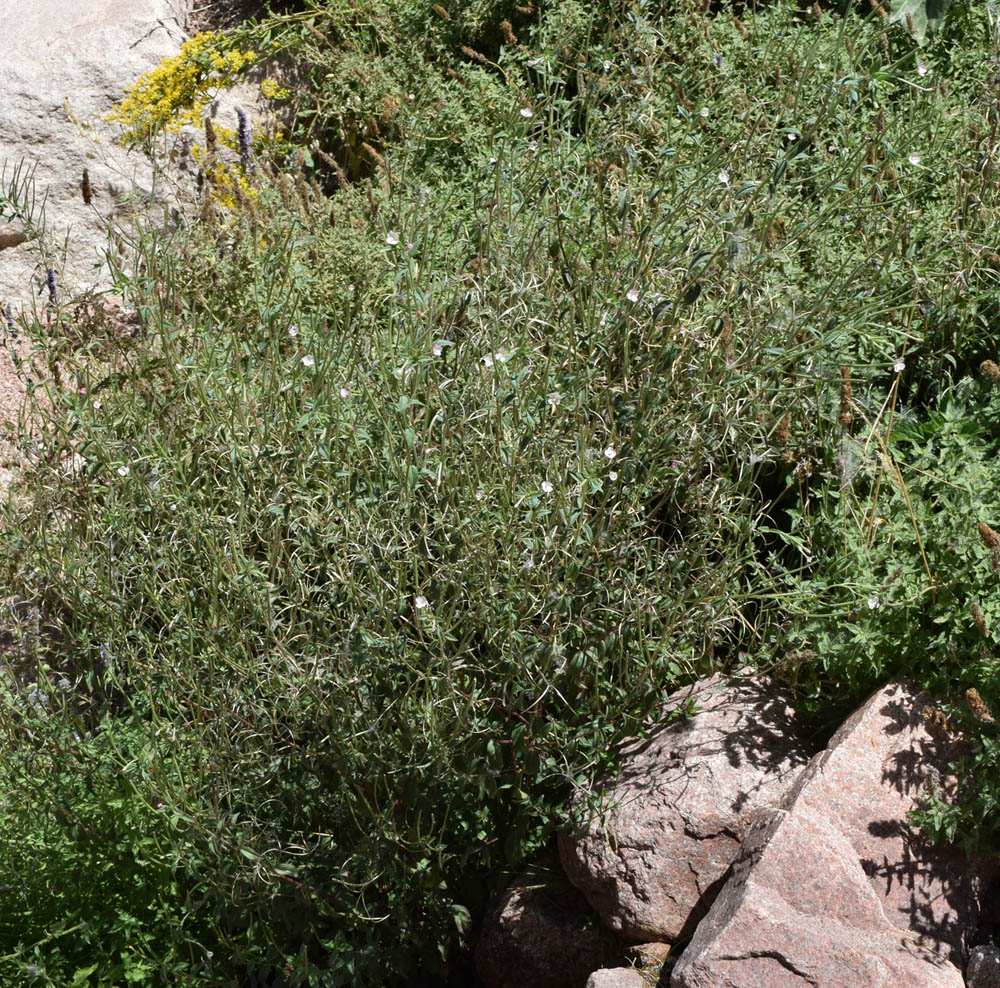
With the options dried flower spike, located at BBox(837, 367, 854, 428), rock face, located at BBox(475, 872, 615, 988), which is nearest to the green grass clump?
dried flower spike, located at BBox(837, 367, 854, 428)

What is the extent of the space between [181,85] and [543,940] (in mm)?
4461

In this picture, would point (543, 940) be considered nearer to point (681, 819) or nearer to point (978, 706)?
point (681, 819)

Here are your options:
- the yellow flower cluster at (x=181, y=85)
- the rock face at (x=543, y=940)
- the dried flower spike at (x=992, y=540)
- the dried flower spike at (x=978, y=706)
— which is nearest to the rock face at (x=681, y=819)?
the rock face at (x=543, y=940)

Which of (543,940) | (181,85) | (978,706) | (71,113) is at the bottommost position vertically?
(543,940)

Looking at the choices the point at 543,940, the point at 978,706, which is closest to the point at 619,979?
the point at 543,940

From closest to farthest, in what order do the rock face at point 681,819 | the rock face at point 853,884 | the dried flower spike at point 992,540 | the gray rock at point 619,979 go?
the rock face at point 853,884 → the dried flower spike at point 992,540 → the gray rock at point 619,979 → the rock face at point 681,819

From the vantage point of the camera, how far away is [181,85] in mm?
5656

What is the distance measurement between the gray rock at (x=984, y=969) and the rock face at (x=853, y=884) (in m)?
0.04

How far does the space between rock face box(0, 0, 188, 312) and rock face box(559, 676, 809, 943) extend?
3.80 metres

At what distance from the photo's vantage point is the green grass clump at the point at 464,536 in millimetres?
2740

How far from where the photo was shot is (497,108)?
469cm

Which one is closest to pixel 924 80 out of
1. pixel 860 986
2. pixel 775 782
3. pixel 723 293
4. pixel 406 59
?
pixel 723 293

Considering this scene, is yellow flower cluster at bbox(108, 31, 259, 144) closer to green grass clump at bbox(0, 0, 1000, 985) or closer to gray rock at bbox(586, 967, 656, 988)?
green grass clump at bbox(0, 0, 1000, 985)

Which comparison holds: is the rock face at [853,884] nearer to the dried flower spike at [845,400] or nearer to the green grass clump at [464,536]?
the green grass clump at [464,536]
